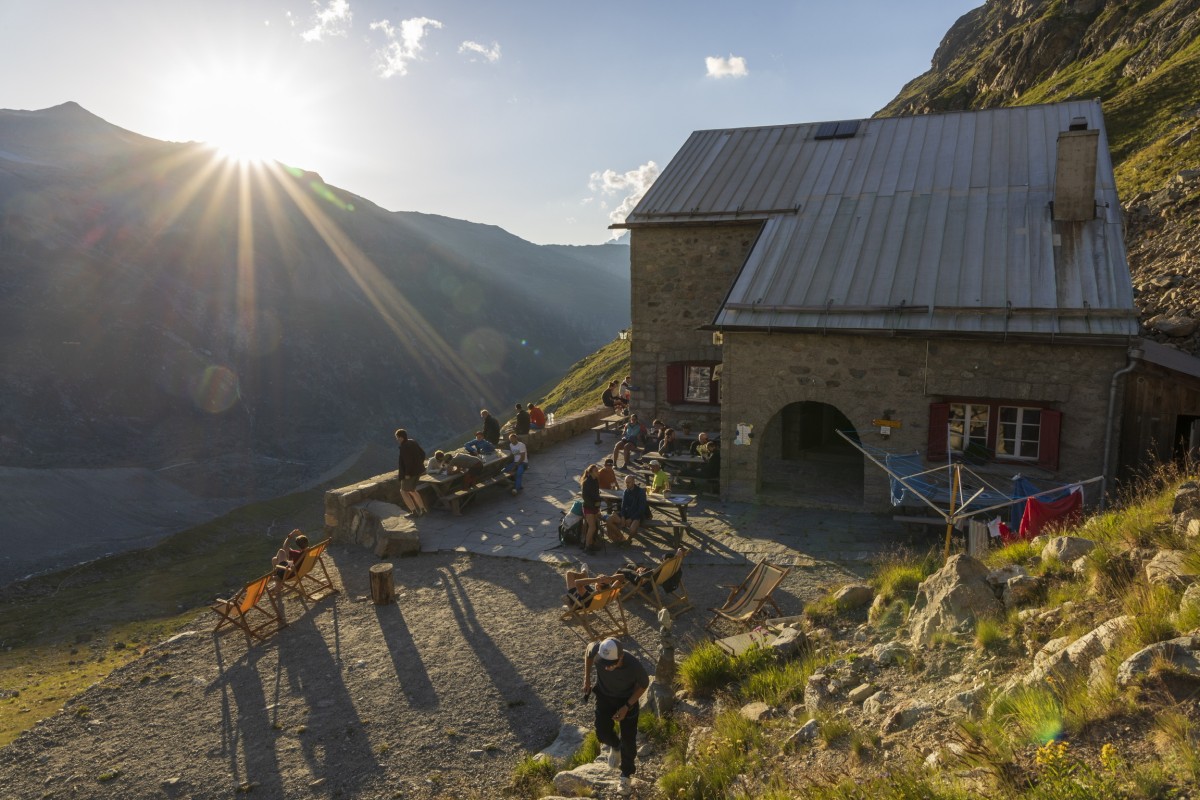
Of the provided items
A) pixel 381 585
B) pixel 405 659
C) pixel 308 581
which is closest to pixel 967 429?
pixel 405 659

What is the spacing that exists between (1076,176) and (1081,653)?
11502 millimetres

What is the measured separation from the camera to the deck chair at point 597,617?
8898 millimetres

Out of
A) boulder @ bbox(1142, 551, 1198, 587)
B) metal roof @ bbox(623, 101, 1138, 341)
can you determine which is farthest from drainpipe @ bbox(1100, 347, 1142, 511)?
boulder @ bbox(1142, 551, 1198, 587)

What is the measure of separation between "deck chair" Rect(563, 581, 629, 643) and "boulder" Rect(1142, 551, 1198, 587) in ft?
18.0

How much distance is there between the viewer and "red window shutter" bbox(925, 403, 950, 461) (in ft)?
41.0

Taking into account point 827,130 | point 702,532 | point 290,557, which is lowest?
point 702,532

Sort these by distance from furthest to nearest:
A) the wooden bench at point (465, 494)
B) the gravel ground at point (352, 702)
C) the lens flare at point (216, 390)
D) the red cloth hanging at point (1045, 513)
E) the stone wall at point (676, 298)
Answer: the lens flare at point (216, 390) < the stone wall at point (676, 298) < the wooden bench at point (465, 494) < the red cloth hanging at point (1045, 513) < the gravel ground at point (352, 702)

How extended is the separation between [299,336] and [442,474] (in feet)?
209

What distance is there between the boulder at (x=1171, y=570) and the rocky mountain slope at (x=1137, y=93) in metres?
12.0

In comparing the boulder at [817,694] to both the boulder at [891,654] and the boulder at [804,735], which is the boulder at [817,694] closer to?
the boulder at [804,735]

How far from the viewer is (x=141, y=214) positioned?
71.1 m

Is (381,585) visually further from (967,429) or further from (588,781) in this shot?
(967,429)

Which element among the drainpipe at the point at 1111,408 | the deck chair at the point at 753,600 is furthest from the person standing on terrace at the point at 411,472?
the drainpipe at the point at 1111,408

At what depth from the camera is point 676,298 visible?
18.1m
